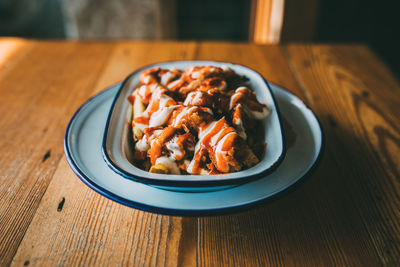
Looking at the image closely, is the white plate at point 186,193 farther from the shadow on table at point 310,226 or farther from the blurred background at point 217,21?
the blurred background at point 217,21

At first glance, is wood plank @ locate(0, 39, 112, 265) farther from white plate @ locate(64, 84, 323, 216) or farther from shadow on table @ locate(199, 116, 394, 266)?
shadow on table @ locate(199, 116, 394, 266)

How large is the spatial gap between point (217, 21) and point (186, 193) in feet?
7.72

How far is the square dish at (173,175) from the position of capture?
0.47 metres

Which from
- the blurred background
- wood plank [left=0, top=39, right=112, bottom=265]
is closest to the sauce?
wood plank [left=0, top=39, right=112, bottom=265]

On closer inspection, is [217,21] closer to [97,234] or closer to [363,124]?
[363,124]

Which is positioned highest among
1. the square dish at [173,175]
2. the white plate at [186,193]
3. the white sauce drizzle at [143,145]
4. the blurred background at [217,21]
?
the square dish at [173,175]

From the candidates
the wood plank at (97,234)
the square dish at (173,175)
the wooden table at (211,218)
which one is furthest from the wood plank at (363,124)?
the wood plank at (97,234)

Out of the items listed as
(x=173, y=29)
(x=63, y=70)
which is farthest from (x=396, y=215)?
(x=173, y=29)

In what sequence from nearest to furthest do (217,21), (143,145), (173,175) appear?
1. (173,175)
2. (143,145)
3. (217,21)

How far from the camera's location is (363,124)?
81 cm

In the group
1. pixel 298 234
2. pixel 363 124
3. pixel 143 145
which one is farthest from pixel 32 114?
pixel 363 124

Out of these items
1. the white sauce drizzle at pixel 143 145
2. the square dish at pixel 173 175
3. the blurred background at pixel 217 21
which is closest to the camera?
the square dish at pixel 173 175

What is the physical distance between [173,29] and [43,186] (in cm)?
193

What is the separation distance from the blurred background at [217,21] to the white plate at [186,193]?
120cm
